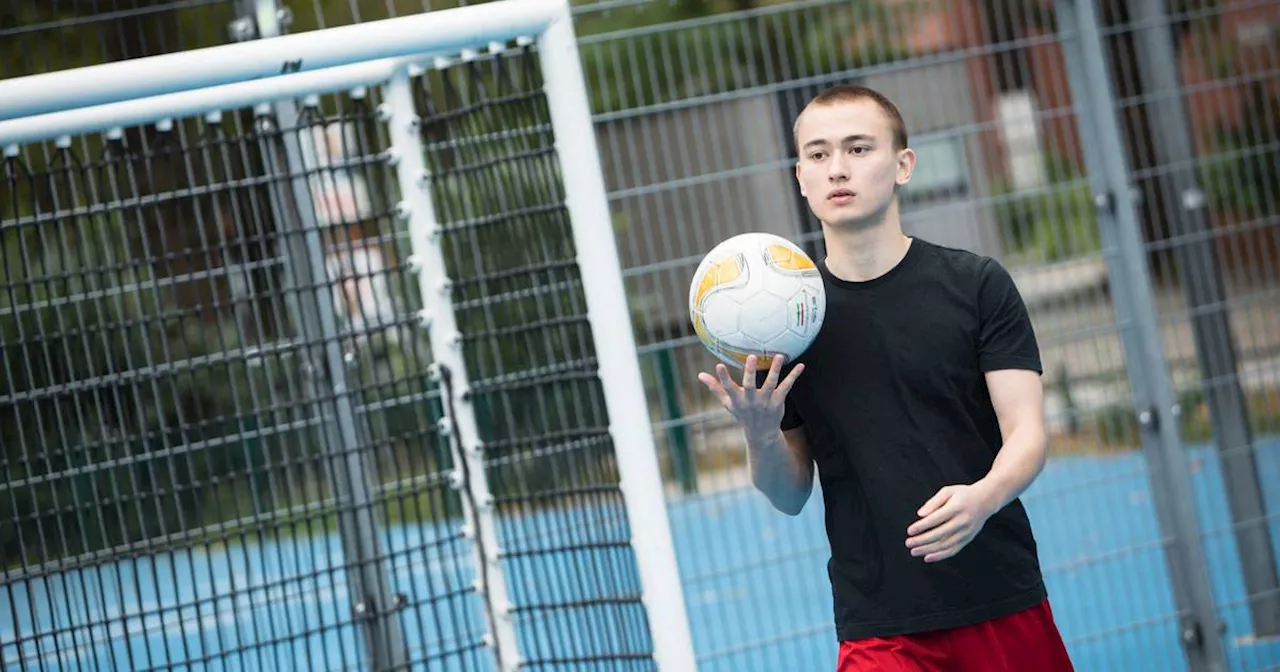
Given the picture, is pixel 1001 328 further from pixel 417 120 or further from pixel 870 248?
pixel 417 120

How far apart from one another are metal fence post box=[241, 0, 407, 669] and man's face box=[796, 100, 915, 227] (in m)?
1.55

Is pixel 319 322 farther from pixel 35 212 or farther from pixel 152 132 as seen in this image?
pixel 152 132

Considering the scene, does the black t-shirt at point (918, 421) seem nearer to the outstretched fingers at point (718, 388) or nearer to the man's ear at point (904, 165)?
the man's ear at point (904, 165)

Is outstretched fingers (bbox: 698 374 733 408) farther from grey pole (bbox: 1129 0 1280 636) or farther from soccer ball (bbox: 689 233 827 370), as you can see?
grey pole (bbox: 1129 0 1280 636)

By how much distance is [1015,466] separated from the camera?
8.64 feet

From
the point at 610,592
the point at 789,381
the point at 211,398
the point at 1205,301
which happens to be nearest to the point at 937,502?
the point at 789,381

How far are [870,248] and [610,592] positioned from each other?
126 cm

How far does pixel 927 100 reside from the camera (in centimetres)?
548

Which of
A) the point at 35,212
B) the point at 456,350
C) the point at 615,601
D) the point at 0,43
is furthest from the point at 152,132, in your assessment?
the point at 615,601

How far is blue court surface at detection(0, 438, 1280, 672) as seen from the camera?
12.0 feet

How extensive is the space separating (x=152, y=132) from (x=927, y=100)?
338cm

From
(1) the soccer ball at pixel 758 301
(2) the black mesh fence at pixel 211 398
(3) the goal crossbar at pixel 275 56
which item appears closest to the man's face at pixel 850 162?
(1) the soccer ball at pixel 758 301

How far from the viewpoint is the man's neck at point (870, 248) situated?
2.84 metres

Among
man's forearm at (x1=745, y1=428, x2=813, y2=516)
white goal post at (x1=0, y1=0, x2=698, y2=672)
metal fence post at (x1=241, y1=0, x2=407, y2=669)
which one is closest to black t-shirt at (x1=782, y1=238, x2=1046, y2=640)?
man's forearm at (x1=745, y1=428, x2=813, y2=516)
